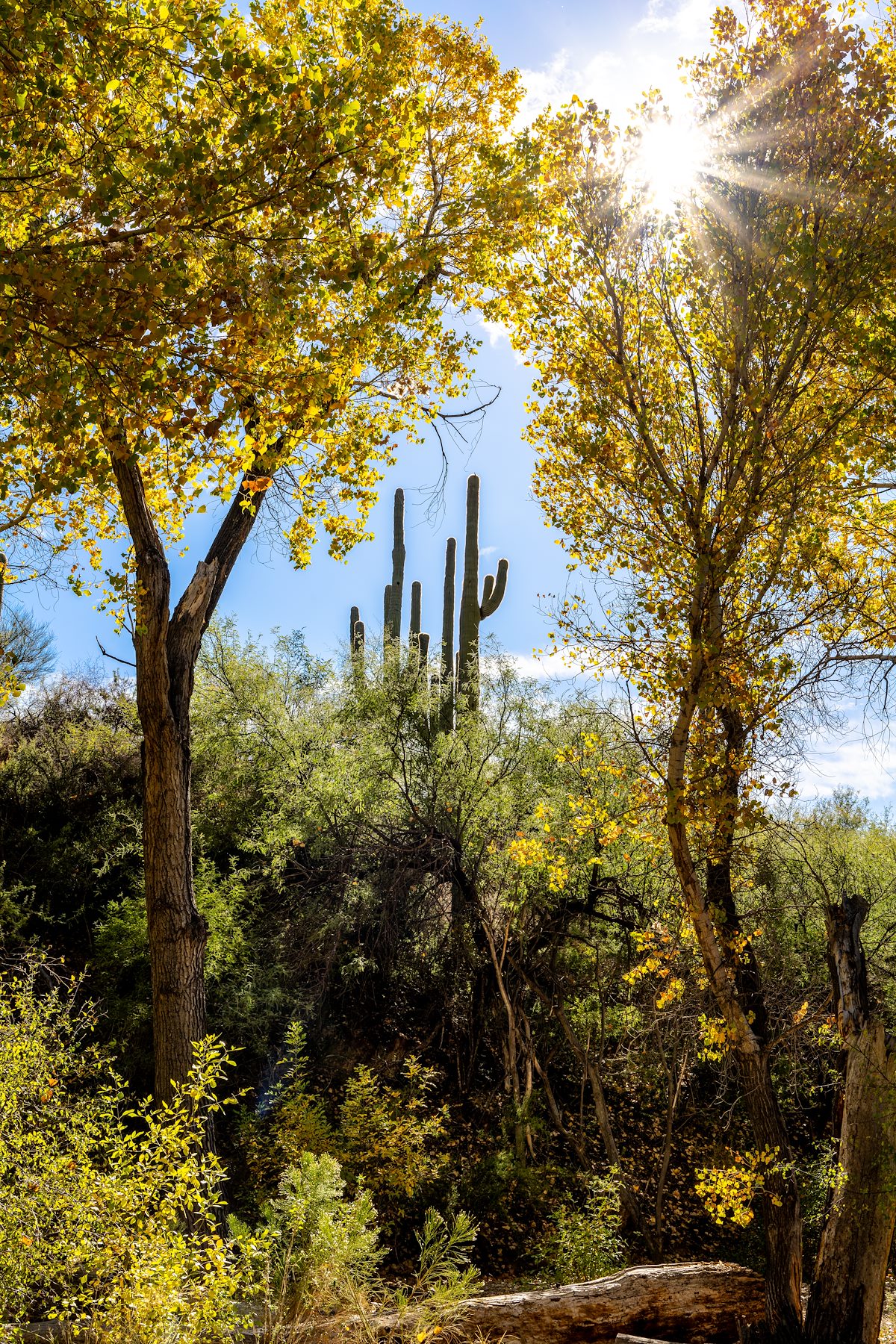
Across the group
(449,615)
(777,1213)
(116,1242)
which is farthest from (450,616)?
(116,1242)

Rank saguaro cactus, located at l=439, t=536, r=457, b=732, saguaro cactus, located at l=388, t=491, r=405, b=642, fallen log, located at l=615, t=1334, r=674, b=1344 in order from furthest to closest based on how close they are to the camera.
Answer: saguaro cactus, located at l=388, t=491, r=405, b=642 < saguaro cactus, located at l=439, t=536, r=457, b=732 < fallen log, located at l=615, t=1334, r=674, b=1344

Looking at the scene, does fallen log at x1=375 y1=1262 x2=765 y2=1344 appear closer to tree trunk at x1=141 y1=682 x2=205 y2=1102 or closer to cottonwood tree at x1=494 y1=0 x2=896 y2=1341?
cottonwood tree at x1=494 y1=0 x2=896 y2=1341

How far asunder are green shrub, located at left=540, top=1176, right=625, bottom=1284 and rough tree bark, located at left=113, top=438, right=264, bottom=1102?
9.71 feet

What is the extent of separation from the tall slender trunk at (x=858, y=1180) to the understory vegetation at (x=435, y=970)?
25 cm

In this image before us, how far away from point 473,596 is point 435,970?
19.4 ft

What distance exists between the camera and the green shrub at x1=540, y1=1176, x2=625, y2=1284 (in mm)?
6000

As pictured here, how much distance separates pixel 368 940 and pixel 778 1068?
4.60 meters

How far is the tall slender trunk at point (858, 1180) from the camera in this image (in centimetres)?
527

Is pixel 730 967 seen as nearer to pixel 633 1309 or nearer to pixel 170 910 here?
pixel 633 1309

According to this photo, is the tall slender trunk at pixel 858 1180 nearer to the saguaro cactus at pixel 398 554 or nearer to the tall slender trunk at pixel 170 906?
the tall slender trunk at pixel 170 906

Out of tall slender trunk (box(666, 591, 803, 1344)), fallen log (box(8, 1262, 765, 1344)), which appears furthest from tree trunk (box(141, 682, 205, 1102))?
tall slender trunk (box(666, 591, 803, 1344))

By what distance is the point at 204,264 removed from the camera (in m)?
3.78

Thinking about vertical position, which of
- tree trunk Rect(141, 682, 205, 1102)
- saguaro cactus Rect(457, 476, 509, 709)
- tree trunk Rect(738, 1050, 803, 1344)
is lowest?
tree trunk Rect(738, 1050, 803, 1344)

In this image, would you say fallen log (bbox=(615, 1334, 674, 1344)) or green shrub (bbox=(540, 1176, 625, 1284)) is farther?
green shrub (bbox=(540, 1176, 625, 1284))
